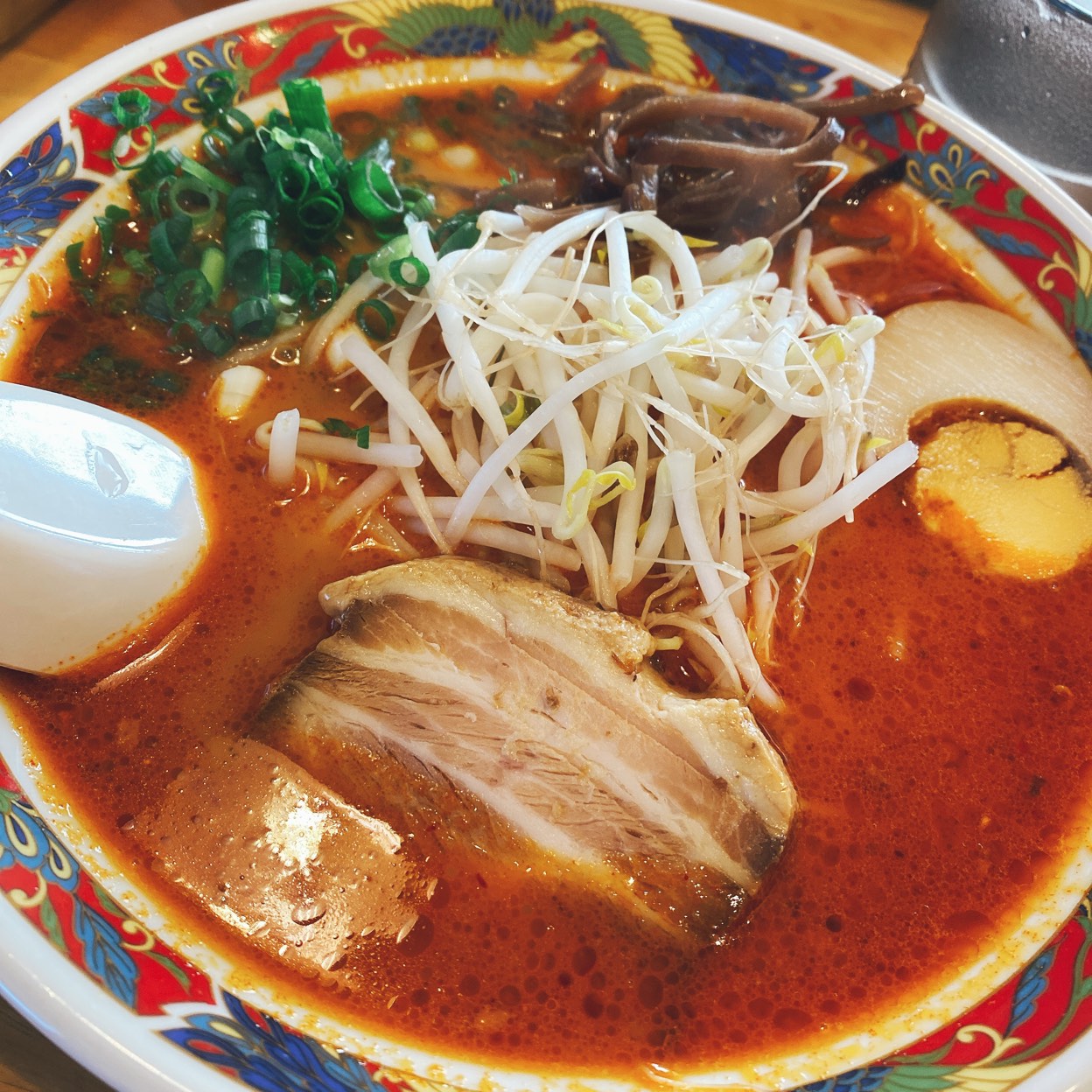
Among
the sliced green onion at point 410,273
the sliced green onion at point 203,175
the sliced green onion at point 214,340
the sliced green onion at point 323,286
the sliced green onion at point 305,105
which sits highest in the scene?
the sliced green onion at point 305,105

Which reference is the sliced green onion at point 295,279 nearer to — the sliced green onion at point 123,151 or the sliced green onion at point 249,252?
the sliced green onion at point 249,252

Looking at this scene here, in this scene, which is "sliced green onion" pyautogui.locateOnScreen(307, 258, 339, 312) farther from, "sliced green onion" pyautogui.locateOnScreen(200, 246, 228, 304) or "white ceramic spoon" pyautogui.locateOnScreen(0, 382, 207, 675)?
"white ceramic spoon" pyautogui.locateOnScreen(0, 382, 207, 675)

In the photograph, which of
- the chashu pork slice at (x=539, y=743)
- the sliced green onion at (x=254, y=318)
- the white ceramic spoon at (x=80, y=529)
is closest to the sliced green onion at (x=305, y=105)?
the sliced green onion at (x=254, y=318)

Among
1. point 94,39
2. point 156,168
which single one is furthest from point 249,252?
point 94,39

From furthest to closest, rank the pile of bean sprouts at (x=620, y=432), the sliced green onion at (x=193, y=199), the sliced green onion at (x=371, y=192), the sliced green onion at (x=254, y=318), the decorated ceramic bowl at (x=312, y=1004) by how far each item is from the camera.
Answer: the sliced green onion at (x=371, y=192), the sliced green onion at (x=193, y=199), the sliced green onion at (x=254, y=318), the pile of bean sprouts at (x=620, y=432), the decorated ceramic bowl at (x=312, y=1004)

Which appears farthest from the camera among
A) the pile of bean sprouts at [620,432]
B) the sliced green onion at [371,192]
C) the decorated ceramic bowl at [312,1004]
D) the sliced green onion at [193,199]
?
the sliced green onion at [371,192]

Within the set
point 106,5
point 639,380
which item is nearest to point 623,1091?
point 639,380
